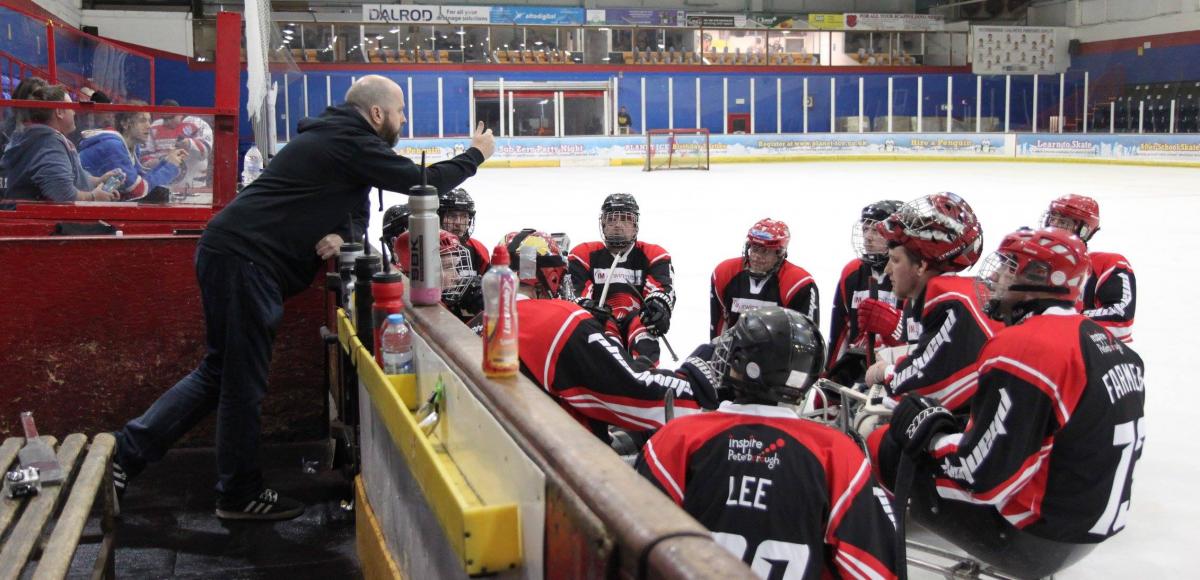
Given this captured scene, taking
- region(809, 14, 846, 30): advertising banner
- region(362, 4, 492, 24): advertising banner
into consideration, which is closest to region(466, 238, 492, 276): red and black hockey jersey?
region(362, 4, 492, 24): advertising banner

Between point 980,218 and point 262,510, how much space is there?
978cm

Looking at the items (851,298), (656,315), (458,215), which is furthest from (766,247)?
(458,215)

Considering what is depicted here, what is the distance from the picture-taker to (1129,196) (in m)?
14.3

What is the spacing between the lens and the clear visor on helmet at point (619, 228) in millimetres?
4996

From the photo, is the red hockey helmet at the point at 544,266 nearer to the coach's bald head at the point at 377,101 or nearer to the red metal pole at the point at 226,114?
the coach's bald head at the point at 377,101

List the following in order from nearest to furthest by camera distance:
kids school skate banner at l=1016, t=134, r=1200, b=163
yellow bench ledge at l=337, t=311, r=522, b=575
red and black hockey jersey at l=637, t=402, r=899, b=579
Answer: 1. yellow bench ledge at l=337, t=311, r=522, b=575
2. red and black hockey jersey at l=637, t=402, r=899, b=579
3. kids school skate banner at l=1016, t=134, r=1200, b=163

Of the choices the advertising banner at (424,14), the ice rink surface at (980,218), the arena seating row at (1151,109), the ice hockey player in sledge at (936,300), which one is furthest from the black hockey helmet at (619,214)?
the advertising banner at (424,14)

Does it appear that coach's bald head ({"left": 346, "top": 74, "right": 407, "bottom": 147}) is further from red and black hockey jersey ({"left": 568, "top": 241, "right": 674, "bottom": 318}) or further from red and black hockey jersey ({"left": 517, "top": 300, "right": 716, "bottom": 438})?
red and black hockey jersey ({"left": 568, "top": 241, "right": 674, "bottom": 318})

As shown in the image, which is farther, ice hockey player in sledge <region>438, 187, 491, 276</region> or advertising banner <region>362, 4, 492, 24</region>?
advertising banner <region>362, 4, 492, 24</region>

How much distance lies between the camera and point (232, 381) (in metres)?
3.61

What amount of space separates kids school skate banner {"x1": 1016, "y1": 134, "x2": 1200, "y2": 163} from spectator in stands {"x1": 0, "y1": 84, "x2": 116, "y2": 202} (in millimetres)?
19862

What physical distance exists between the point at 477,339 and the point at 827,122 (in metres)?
27.0

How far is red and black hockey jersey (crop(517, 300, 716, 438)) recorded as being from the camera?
262 cm

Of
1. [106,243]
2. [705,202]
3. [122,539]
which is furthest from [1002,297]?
[705,202]
